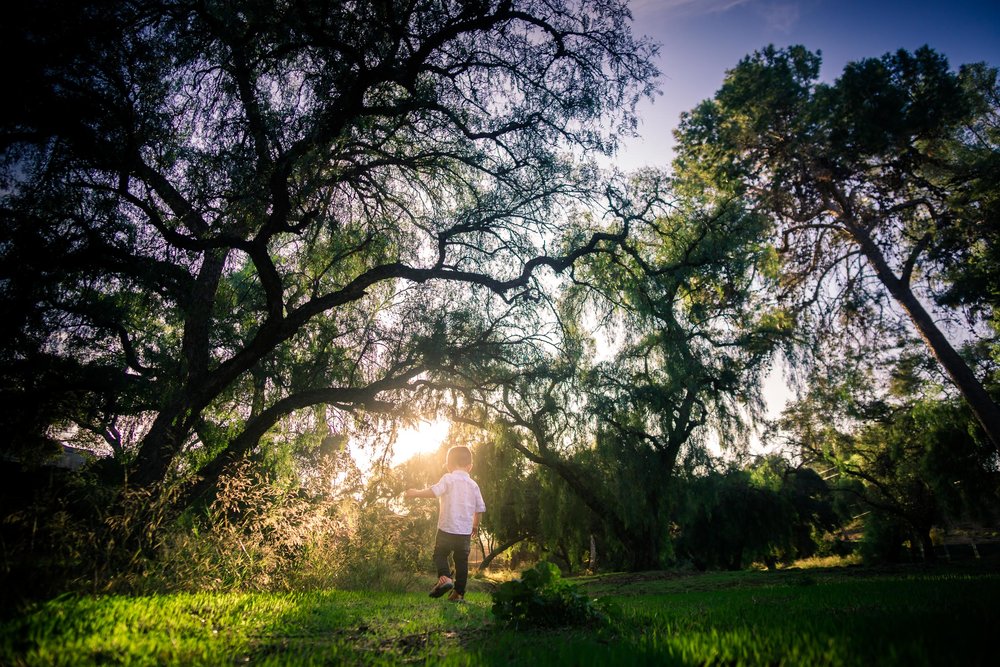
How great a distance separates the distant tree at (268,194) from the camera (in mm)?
5883

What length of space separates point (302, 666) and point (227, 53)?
765cm

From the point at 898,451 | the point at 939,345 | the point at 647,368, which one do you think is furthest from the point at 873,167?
the point at 898,451

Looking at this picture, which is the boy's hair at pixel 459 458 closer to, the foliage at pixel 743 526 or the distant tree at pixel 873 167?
the distant tree at pixel 873 167

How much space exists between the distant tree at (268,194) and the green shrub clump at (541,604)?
5.01 metres

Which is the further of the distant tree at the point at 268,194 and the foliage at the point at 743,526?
the foliage at the point at 743,526

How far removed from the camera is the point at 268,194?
627 cm

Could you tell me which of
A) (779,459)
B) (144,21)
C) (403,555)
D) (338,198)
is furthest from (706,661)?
(779,459)

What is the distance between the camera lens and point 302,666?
6.55 feet

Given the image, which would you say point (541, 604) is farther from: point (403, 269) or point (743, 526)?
point (743, 526)

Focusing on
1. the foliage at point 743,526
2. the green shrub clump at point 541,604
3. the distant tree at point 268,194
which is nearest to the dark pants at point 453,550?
the green shrub clump at point 541,604

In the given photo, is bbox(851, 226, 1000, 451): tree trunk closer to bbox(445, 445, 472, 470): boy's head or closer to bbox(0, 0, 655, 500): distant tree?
bbox(0, 0, 655, 500): distant tree

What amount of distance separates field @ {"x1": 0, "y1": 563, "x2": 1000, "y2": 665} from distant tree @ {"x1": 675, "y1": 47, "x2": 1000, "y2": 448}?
11144 mm

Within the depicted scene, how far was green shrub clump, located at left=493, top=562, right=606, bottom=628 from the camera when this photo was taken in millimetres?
3238

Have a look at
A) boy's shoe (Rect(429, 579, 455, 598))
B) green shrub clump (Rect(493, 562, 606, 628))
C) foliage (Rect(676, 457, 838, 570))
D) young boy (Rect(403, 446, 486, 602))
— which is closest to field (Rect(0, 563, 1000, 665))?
green shrub clump (Rect(493, 562, 606, 628))
